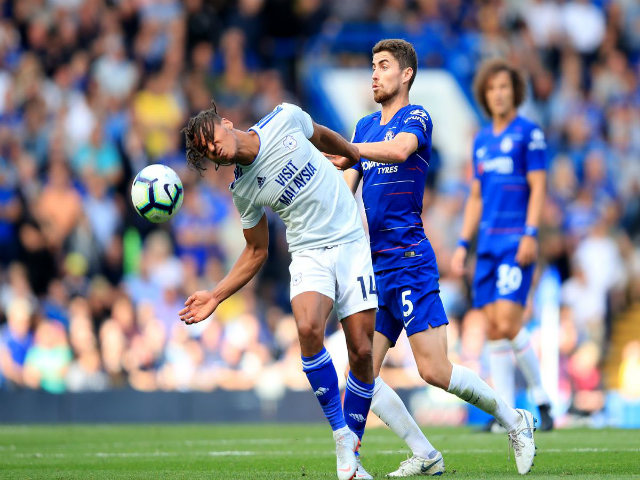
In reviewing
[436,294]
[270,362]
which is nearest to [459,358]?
[270,362]

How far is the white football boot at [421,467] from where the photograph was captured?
7.33 meters

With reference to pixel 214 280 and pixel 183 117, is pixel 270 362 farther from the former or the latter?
pixel 183 117

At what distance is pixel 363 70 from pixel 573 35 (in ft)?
14.4

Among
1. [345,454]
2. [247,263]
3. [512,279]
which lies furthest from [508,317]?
[345,454]

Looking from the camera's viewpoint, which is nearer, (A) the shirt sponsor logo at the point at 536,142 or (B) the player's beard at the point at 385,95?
(B) the player's beard at the point at 385,95

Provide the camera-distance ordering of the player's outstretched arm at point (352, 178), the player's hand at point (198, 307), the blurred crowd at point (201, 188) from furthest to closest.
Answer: the blurred crowd at point (201, 188) < the player's outstretched arm at point (352, 178) < the player's hand at point (198, 307)

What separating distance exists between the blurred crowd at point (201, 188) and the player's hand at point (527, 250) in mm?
3813

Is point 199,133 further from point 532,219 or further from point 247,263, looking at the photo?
point 532,219

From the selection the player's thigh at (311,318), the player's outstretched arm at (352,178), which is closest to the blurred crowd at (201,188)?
the player's outstretched arm at (352,178)

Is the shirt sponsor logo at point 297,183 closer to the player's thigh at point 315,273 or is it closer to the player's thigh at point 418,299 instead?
the player's thigh at point 315,273

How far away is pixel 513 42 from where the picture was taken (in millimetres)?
21516

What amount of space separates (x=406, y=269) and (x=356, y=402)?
0.91 m

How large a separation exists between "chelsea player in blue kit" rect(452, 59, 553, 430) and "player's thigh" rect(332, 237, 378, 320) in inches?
126

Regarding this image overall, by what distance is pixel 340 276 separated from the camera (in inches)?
277
